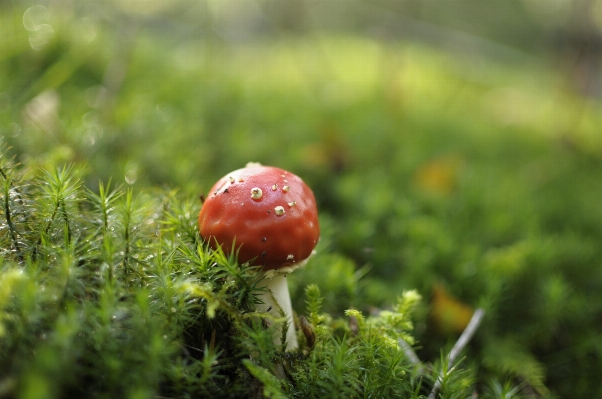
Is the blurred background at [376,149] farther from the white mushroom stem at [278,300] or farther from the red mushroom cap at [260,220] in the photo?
the red mushroom cap at [260,220]

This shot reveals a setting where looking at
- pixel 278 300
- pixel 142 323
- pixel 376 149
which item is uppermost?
pixel 142 323

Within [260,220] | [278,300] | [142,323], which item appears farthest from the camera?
[278,300]

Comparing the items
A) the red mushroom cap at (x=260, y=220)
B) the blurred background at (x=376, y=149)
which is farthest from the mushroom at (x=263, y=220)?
the blurred background at (x=376, y=149)

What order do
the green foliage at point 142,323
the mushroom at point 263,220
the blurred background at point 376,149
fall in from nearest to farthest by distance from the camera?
the green foliage at point 142,323 → the mushroom at point 263,220 → the blurred background at point 376,149

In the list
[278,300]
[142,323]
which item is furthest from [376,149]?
[142,323]

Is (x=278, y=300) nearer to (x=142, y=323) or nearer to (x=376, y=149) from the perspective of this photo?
(x=142, y=323)

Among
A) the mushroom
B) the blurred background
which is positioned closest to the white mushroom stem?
the mushroom
